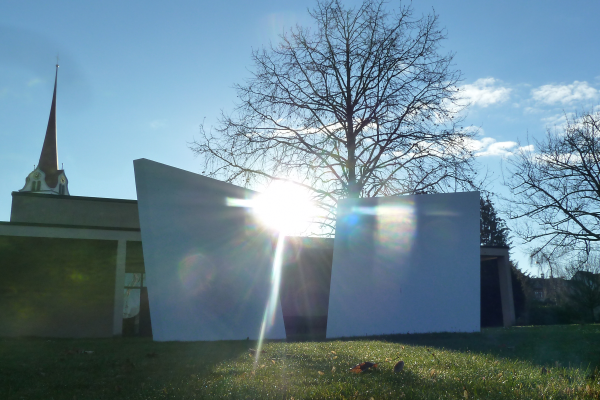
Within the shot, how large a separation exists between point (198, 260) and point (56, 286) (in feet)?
22.8

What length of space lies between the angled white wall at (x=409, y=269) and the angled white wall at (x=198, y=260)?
2.10 metres

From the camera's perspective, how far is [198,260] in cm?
1023

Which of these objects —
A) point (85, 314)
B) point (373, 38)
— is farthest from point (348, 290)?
point (373, 38)

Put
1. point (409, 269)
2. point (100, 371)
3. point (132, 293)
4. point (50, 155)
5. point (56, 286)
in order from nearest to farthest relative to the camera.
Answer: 1. point (100, 371)
2. point (409, 269)
3. point (56, 286)
4. point (132, 293)
5. point (50, 155)

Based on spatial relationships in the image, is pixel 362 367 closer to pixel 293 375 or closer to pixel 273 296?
pixel 293 375

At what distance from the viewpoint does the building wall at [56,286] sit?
1405cm

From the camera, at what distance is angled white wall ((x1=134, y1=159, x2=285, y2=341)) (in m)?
9.69

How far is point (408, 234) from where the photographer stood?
40.8ft

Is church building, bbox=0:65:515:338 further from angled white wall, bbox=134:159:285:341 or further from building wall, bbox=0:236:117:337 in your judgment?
angled white wall, bbox=134:159:285:341

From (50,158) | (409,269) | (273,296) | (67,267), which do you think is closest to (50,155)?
(50,158)

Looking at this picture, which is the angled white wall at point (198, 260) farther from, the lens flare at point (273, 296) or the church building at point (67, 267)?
the church building at point (67, 267)

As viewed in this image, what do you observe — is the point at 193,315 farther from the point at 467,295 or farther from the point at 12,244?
the point at 12,244

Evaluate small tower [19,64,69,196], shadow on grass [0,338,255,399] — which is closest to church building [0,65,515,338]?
shadow on grass [0,338,255,399]

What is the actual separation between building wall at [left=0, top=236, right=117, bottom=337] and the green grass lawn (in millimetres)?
7598
